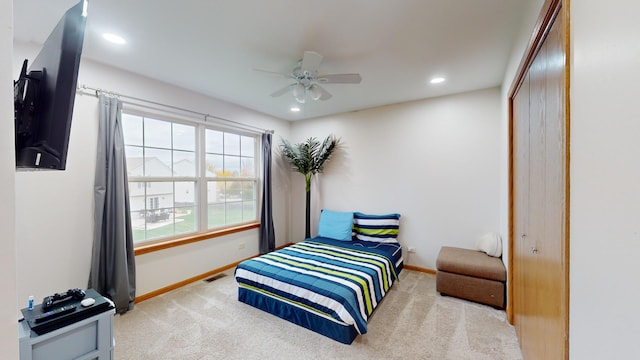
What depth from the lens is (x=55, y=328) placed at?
1.33 m

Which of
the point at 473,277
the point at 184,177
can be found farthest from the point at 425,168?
the point at 184,177

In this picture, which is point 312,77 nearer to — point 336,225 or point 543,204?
point 543,204

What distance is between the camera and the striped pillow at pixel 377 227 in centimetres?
358

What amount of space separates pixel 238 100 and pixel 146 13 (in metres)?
1.87

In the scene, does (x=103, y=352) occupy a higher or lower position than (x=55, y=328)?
lower

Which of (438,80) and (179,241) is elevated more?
(438,80)

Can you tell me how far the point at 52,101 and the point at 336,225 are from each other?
3.32 m

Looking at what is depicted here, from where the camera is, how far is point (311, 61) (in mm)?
2049

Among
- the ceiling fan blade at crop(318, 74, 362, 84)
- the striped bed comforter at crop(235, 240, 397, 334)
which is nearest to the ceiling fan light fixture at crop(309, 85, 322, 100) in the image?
the ceiling fan blade at crop(318, 74, 362, 84)

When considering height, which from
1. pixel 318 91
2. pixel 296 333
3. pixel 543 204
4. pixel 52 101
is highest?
pixel 318 91

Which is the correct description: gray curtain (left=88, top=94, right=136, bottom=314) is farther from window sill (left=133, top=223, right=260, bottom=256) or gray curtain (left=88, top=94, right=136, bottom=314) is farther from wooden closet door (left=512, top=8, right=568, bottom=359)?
wooden closet door (left=512, top=8, right=568, bottom=359)

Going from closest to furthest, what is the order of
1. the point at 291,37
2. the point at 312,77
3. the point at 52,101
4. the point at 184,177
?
the point at 52,101
the point at 291,37
the point at 312,77
the point at 184,177
